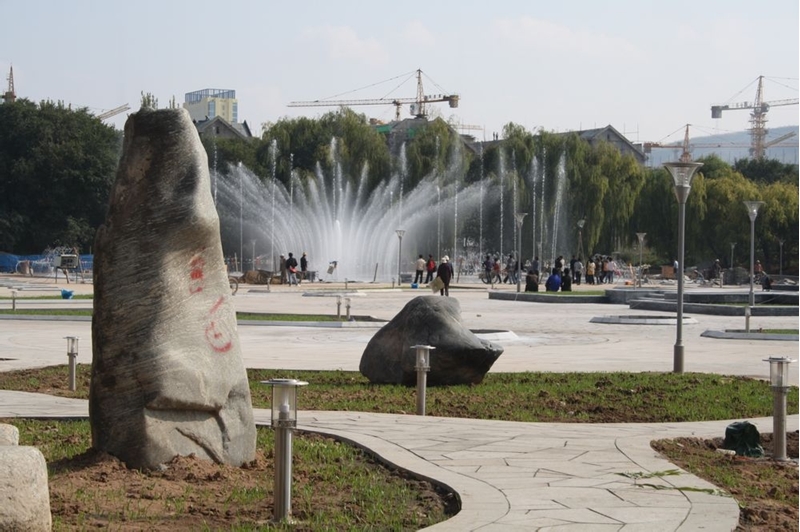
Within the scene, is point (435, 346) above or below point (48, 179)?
below

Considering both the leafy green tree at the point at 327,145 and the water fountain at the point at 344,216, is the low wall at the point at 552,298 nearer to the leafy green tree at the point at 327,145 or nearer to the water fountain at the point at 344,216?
the water fountain at the point at 344,216

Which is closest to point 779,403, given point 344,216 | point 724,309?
point 724,309

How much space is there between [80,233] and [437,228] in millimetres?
20564

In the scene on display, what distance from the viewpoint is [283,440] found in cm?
641

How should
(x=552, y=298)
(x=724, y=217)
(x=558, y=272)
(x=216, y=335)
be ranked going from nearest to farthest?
(x=216, y=335), (x=552, y=298), (x=558, y=272), (x=724, y=217)

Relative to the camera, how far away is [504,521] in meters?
6.43

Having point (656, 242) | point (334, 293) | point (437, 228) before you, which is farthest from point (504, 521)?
point (656, 242)

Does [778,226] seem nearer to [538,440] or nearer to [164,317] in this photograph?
[538,440]

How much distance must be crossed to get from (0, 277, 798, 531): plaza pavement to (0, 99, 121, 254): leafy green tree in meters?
50.8

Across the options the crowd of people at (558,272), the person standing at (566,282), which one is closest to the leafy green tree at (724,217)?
the crowd of people at (558,272)

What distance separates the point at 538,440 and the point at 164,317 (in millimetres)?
3306

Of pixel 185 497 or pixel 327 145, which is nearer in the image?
pixel 185 497

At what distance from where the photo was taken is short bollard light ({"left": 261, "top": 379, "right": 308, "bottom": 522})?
640 cm

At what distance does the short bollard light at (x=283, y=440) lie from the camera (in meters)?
6.40
